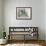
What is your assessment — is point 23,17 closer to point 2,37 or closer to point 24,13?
point 24,13

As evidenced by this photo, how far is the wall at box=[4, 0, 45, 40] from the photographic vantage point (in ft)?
14.5

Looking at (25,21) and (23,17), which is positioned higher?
(23,17)

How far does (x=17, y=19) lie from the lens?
14.5ft

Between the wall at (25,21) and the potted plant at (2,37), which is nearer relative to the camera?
the potted plant at (2,37)

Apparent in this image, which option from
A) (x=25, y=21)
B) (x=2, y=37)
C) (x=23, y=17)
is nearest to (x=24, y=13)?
(x=23, y=17)

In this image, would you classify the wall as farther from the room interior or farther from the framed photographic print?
the framed photographic print

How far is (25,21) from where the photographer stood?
444 cm

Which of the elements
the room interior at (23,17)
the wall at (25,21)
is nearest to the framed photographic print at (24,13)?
the room interior at (23,17)

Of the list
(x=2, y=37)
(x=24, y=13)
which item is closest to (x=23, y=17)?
(x=24, y=13)

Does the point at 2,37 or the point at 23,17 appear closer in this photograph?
A: the point at 2,37

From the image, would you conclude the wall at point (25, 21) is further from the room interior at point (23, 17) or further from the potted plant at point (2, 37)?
the potted plant at point (2, 37)

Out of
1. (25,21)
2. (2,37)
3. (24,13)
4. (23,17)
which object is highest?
(24,13)

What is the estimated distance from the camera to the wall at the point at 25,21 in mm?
4418

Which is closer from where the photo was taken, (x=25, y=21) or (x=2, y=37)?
(x=2, y=37)
